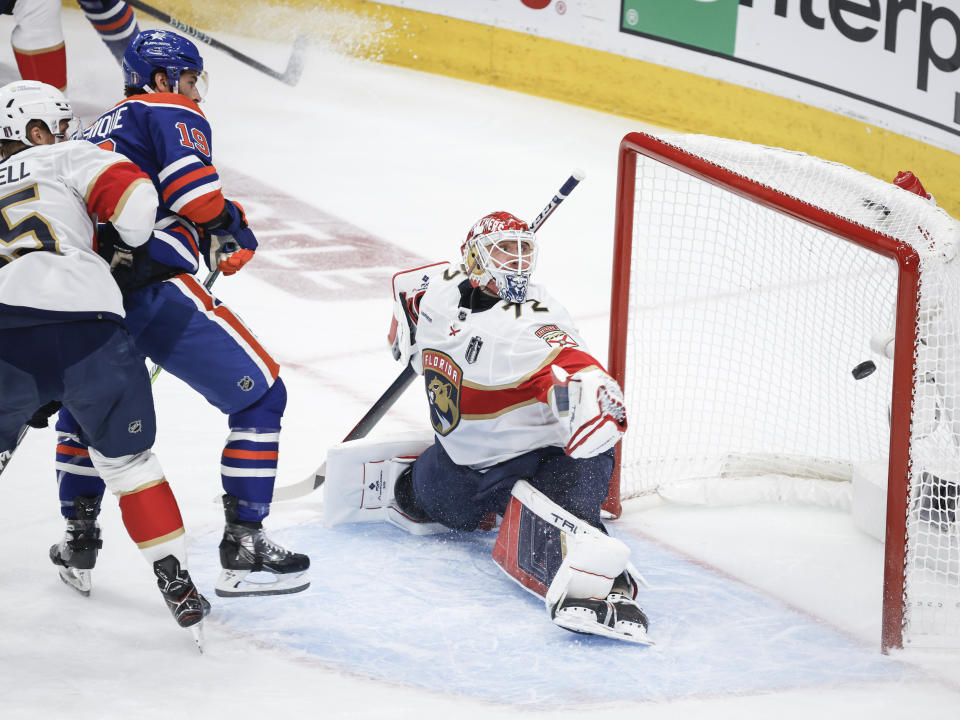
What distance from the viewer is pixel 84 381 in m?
2.38

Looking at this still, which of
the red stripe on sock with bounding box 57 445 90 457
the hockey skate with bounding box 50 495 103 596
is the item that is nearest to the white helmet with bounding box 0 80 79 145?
the red stripe on sock with bounding box 57 445 90 457

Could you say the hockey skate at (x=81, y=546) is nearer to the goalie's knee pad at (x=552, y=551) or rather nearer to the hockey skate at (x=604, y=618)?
the goalie's knee pad at (x=552, y=551)

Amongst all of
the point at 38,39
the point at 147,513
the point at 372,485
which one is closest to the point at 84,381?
the point at 147,513

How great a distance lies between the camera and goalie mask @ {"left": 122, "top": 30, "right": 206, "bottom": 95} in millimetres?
2789

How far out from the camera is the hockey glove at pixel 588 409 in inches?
104

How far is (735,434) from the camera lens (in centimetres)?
381

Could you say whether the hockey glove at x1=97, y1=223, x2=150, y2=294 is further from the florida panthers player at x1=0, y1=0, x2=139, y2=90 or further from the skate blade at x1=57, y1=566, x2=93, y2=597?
the florida panthers player at x1=0, y1=0, x2=139, y2=90

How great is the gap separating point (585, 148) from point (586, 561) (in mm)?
4220

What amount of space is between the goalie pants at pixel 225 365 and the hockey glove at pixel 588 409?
22.7 inches

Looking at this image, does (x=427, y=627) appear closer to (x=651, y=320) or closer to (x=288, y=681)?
(x=288, y=681)

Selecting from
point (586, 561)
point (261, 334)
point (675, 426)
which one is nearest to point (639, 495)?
point (675, 426)

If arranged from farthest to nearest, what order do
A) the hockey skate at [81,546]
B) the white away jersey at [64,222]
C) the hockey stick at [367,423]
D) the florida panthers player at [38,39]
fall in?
the florida panthers player at [38,39]
the hockey stick at [367,423]
the hockey skate at [81,546]
the white away jersey at [64,222]

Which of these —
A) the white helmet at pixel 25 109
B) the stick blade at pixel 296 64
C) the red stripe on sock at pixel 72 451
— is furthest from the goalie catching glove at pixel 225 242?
the stick blade at pixel 296 64

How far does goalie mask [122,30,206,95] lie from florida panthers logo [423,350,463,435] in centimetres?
83
